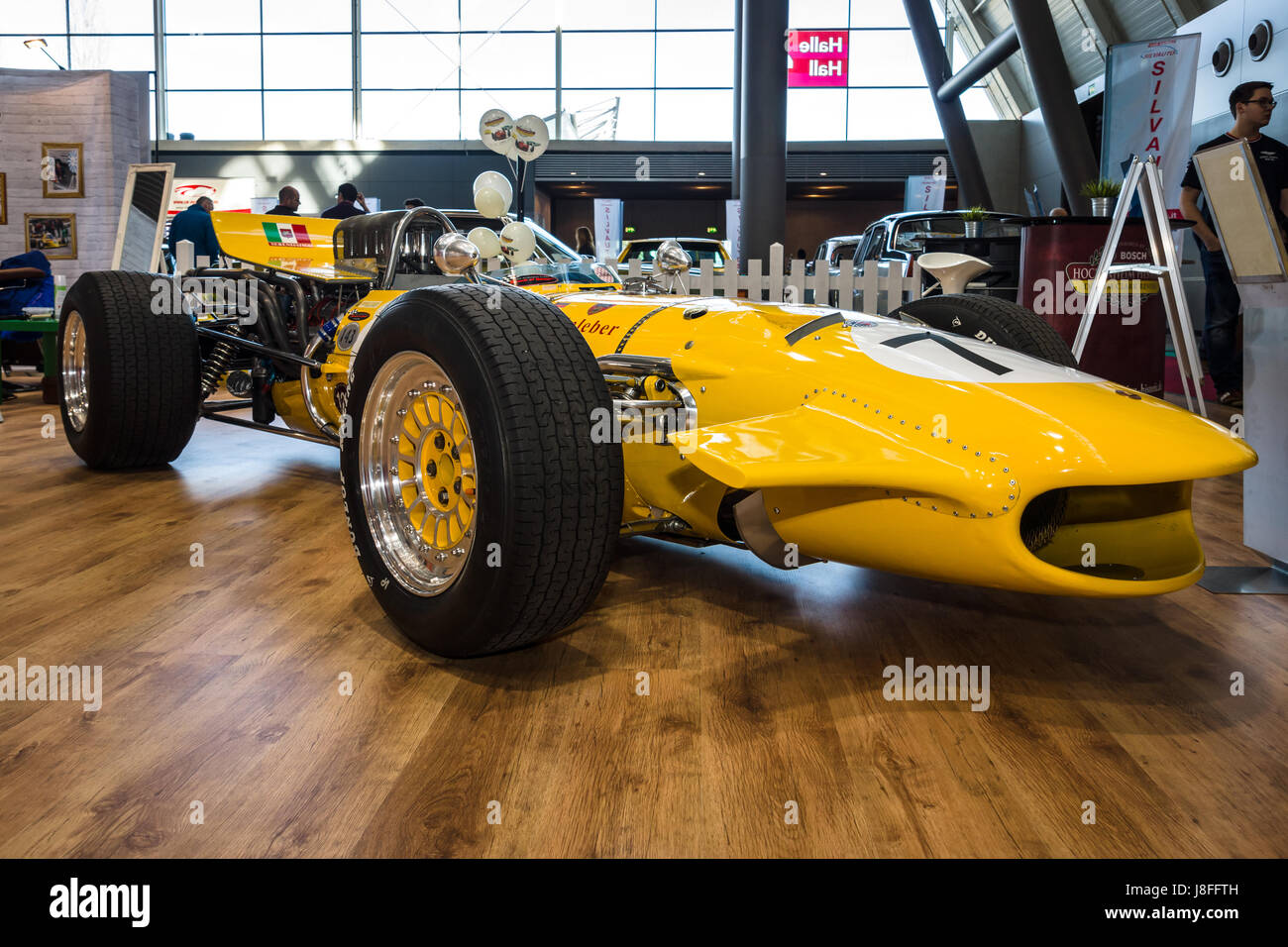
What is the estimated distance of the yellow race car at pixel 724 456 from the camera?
2.08 meters

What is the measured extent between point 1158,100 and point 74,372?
29.3ft

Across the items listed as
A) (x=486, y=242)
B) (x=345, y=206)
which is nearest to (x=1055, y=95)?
(x=345, y=206)

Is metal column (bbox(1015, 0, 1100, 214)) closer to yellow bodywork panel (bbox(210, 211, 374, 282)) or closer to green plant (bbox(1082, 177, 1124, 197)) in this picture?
green plant (bbox(1082, 177, 1124, 197))

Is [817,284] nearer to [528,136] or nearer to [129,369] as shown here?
[528,136]

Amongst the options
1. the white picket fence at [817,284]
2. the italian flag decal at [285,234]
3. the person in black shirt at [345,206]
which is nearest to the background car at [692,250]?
the white picket fence at [817,284]

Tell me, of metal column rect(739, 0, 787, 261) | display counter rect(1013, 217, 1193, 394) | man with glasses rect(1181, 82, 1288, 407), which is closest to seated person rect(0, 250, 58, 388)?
metal column rect(739, 0, 787, 261)

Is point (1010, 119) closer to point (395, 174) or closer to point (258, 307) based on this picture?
point (395, 174)

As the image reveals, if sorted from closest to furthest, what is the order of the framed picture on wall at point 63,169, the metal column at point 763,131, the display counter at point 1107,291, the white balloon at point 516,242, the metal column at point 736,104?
1. the white balloon at point 516,242
2. the display counter at point 1107,291
3. the metal column at point 763,131
4. the framed picture on wall at point 63,169
5. the metal column at point 736,104

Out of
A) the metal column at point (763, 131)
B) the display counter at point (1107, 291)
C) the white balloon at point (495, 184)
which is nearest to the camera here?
the white balloon at point (495, 184)

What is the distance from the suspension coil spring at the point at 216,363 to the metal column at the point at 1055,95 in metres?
10.5

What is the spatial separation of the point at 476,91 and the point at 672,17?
4.55m

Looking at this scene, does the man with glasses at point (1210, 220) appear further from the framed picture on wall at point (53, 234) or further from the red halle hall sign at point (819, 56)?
the red halle hall sign at point (819, 56)
